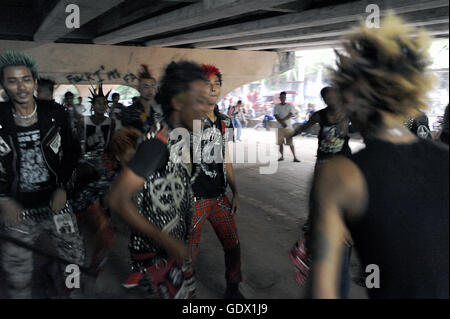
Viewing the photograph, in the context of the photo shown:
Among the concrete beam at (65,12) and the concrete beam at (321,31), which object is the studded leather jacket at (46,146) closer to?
the concrete beam at (65,12)

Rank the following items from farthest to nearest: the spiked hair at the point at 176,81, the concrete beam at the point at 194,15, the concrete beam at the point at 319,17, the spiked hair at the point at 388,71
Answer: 1. the concrete beam at the point at 194,15
2. the concrete beam at the point at 319,17
3. the spiked hair at the point at 176,81
4. the spiked hair at the point at 388,71

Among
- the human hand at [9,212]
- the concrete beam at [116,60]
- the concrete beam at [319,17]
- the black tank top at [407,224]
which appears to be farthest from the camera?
the concrete beam at [116,60]

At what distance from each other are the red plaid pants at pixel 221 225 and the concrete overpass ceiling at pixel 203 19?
69.7 inches

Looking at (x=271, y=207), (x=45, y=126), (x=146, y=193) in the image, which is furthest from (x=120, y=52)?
(x=146, y=193)

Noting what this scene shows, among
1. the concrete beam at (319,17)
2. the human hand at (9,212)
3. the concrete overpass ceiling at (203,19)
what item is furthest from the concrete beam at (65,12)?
the human hand at (9,212)

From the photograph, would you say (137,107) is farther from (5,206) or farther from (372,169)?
(372,169)

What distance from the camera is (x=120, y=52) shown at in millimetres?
11102

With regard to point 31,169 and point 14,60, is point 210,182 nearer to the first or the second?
point 31,169

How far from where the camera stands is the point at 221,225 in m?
2.91

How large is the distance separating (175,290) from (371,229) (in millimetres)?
1097

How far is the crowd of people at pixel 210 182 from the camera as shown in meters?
1.11

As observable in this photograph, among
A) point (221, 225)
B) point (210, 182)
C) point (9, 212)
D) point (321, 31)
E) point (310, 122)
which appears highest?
point (321, 31)

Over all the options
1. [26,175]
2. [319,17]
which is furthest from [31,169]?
[319,17]

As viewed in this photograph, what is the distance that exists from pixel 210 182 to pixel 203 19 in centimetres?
391
